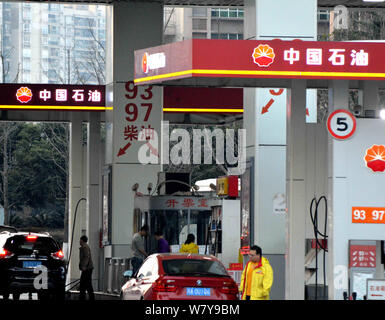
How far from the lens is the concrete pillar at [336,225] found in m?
17.6

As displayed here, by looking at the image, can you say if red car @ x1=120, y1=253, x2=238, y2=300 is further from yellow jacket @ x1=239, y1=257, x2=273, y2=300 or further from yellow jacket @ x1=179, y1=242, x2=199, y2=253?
yellow jacket @ x1=179, y1=242, x2=199, y2=253

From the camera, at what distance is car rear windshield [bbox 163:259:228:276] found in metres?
17.1

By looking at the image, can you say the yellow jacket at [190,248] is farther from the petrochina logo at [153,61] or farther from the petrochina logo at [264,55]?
the petrochina logo at [264,55]

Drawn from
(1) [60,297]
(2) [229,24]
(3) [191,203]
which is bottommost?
(1) [60,297]

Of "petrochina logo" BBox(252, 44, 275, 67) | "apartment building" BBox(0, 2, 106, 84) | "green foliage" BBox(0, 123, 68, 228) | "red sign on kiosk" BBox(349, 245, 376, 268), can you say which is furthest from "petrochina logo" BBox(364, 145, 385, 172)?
"apartment building" BBox(0, 2, 106, 84)

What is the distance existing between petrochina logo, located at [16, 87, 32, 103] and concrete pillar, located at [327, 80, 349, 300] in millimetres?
14735

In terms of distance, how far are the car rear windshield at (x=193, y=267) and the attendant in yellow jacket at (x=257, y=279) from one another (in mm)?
480

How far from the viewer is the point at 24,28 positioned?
118188mm

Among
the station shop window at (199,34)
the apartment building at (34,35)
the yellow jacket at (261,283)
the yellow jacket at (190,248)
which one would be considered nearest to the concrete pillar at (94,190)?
the yellow jacket at (190,248)

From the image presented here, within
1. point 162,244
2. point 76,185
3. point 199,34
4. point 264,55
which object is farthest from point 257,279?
point 199,34

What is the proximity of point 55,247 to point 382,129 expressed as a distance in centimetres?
1082

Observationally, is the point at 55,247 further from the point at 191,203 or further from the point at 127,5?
the point at 127,5
